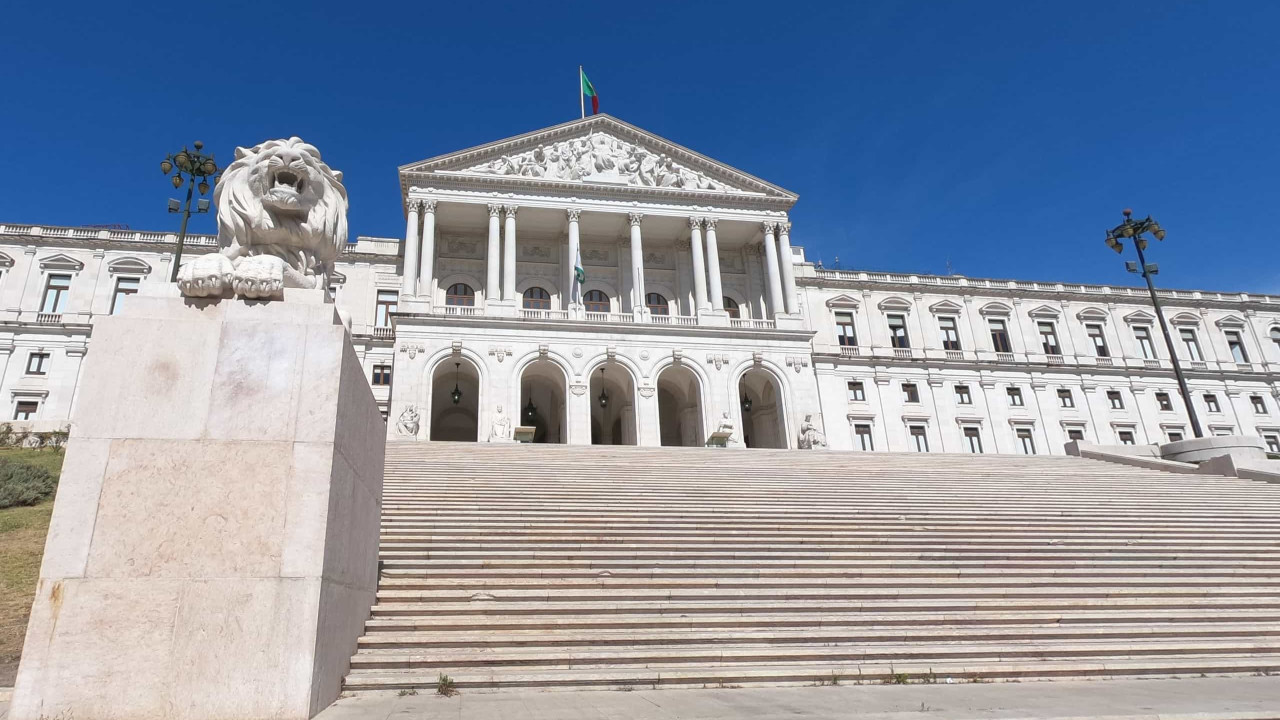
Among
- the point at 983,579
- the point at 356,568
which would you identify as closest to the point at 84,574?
the point at 356,568

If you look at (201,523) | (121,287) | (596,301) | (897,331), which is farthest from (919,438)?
(121,287)

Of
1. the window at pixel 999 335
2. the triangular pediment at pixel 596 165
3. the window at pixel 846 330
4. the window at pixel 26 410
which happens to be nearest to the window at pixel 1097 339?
the window at pixel 999 335

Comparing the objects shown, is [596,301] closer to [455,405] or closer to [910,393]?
[455,405]

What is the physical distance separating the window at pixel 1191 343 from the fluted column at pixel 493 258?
4705 centimetres

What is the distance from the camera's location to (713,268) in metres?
39.2

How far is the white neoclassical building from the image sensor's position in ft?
117

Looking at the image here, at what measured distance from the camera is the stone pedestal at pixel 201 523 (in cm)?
452

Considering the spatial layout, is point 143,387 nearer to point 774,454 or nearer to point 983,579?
point 983,579

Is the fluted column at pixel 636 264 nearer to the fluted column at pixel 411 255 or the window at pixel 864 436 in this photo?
the fluted column at pixel 411 255

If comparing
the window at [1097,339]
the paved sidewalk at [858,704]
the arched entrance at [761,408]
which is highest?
the window at [1097,339]

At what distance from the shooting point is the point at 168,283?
18.7 ft

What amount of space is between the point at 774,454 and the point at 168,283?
64.9 feet

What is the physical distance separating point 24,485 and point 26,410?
2711 centimetres

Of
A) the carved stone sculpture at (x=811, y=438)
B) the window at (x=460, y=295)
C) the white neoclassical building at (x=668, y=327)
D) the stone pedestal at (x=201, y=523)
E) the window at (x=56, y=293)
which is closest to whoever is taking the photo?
the stone pedestal at (x=201, y=523)
